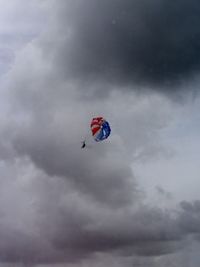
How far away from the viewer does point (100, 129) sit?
174 feet

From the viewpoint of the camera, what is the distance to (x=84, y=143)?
45.1m

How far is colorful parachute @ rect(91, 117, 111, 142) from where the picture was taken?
168 feet

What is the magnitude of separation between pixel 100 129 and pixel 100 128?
22 cm

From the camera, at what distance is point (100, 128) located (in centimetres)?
5300

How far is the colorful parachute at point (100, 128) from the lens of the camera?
51062 millimetres

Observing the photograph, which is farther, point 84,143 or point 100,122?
point 100,122

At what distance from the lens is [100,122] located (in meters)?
52.2

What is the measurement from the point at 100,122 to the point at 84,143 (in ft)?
28.8

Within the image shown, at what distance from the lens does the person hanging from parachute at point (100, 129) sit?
168ft

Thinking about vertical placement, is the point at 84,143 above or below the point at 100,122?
below

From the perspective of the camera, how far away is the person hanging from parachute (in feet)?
168
